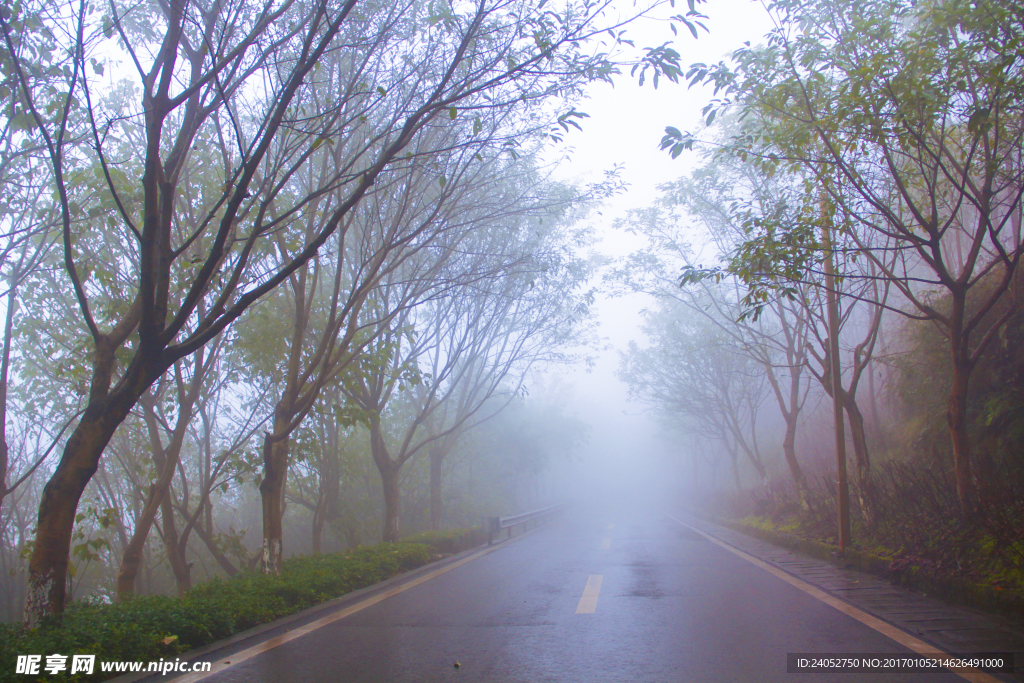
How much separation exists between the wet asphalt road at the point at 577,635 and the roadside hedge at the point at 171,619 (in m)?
0.72

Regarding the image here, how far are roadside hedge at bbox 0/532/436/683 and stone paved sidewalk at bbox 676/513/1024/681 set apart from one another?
5.72m

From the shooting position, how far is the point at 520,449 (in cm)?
3609

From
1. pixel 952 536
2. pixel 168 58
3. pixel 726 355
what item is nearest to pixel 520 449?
pixel 726 355

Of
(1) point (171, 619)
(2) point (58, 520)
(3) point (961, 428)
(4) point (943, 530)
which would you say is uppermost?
(3) point (961, 428)

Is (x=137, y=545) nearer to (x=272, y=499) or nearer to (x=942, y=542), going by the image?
(x=272, y=499)

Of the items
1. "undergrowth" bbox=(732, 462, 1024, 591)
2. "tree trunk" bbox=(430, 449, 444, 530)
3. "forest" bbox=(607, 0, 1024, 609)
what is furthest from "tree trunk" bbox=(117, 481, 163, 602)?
"tree trunk" bbox=(430, 449, 444, 530)

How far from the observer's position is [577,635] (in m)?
5.36

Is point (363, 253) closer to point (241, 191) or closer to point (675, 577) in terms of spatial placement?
point (241, 191)

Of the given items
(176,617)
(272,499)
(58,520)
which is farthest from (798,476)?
(58,520)

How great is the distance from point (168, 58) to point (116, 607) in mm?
4831

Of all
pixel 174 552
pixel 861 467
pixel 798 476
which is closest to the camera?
pixel 861 467

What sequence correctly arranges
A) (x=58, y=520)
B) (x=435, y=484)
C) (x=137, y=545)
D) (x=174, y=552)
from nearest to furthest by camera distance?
(x=58, y=520) → (x=137, y=545) → (x=174, y=552) → (x=435, y=484)

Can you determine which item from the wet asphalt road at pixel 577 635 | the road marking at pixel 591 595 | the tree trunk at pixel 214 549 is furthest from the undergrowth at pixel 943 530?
the tree trunk at pixel 214 549

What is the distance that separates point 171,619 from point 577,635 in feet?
10.8
